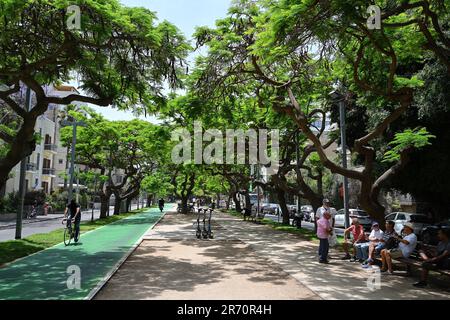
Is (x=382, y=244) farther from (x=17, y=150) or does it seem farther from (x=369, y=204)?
(x=17, y=150)

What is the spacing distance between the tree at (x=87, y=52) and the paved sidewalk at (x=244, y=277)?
5.26 meters

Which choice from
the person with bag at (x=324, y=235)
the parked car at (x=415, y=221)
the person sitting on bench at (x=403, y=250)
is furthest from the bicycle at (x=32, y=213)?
the person sitting on bench at (x=403, y=250)

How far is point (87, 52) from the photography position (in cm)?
1171

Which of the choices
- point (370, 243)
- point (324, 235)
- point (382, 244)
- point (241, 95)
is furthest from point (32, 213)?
point (382, 244)

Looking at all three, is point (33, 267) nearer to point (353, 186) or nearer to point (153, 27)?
point (153, 27)

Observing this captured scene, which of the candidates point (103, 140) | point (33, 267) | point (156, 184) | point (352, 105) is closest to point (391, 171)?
point (352, 105)

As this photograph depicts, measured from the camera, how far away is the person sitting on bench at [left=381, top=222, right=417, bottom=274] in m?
9.92

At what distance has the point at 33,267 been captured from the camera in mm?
10508

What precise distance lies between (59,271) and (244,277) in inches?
181

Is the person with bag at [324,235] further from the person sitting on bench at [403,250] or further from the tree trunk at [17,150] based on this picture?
the tree trunk at [17,150]

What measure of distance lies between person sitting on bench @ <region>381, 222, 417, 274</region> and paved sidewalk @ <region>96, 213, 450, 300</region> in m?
0.50

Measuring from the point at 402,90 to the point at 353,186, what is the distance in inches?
1276

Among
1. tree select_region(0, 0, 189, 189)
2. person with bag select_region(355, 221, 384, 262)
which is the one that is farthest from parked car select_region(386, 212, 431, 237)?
tree select_region(0, 0, 189, 189)

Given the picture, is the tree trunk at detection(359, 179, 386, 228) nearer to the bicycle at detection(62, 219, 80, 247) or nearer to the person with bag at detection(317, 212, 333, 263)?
the person with bag at detection(317, 212, 333, 263)
